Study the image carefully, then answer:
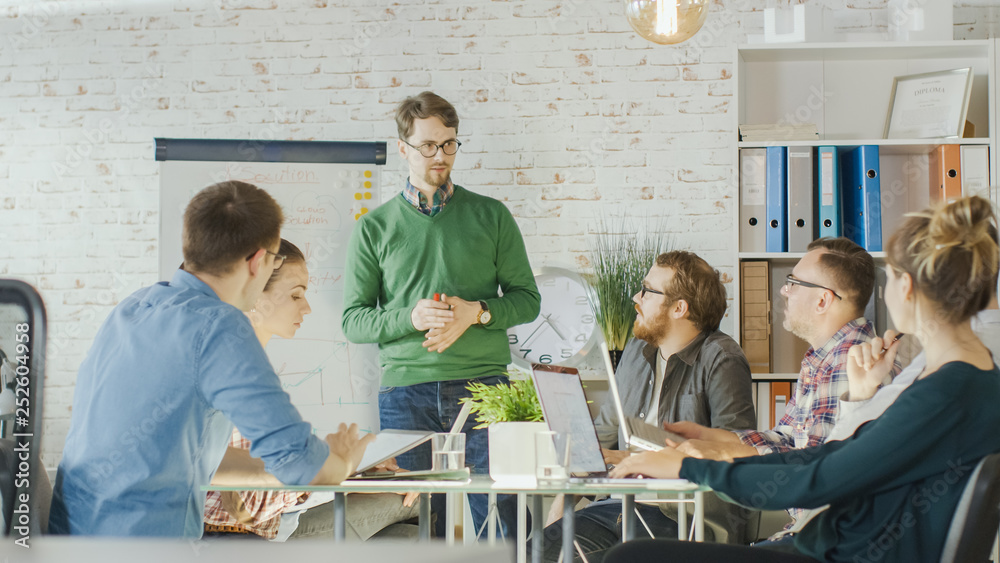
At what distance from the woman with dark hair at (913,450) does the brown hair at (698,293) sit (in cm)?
125

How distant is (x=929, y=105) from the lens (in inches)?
131

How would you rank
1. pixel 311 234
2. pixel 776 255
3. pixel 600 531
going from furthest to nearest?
pixel 311 234 → pixel 776 255 → pixel 600 531

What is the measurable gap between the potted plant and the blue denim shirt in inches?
14.4

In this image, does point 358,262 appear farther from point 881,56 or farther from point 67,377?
point 881,56

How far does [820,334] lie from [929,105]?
1597 millimetres

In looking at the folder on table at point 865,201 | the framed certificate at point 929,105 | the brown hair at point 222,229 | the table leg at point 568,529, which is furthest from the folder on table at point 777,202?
the brown hair at point 222,229

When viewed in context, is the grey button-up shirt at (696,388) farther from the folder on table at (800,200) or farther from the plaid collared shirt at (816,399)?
the folder on table at (800,200)

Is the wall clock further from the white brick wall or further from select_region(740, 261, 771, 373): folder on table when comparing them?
select_region(740, 261, 771, 373): folder on table

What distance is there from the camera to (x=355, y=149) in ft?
11.4

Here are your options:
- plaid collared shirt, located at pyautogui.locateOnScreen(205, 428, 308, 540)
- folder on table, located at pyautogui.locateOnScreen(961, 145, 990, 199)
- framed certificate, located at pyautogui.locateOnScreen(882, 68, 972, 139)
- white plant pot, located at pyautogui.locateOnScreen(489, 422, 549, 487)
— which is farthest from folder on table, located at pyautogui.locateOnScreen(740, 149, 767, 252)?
plaid collared shirt, located at pyautogui.locateOnScreen(205, 428, 308, 540)

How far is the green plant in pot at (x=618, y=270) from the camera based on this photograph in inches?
130

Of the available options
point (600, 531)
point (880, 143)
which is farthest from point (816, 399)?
point (880, 143)

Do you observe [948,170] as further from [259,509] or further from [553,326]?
[259,509]

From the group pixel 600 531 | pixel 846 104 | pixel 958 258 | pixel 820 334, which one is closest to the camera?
pixel 958 258
